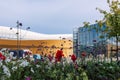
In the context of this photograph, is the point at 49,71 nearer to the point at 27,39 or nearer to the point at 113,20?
the point at 113,20

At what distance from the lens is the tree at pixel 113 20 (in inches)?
895

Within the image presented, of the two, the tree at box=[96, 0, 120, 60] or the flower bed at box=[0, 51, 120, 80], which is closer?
the flower bed at box=[0, 51, 120, 80]

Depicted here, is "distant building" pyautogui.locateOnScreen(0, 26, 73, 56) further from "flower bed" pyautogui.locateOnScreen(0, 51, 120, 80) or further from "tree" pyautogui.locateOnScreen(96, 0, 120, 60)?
"flower bed" pyautogui.locateOnScreen(0, 51, 120, 80)

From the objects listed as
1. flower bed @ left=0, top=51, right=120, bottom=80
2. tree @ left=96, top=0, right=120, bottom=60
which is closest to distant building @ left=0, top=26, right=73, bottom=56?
tree @ left=96, top=0, right=120, bottom=60

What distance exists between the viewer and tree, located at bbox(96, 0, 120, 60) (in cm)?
2273

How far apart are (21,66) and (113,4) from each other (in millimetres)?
17427

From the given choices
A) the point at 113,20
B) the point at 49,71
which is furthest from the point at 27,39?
the point at 49,71

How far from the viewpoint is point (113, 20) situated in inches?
901

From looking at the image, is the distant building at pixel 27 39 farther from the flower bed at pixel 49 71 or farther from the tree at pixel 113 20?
the flower bed at pixel 49 71

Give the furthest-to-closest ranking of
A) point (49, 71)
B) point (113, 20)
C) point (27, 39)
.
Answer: point (27, 39) → point (113, 20) → point (49, 71)

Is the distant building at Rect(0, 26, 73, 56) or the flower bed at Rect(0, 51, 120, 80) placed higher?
the distant building at Rect(0, 26, 73, 56)

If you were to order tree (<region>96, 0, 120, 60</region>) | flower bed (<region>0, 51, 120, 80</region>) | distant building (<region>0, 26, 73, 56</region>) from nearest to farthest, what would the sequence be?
flower bed (<region>0, 51, 120, 80</region>) < tree (<region>96, 0, 120, 60</region>) < distant building (<region>0, 26, 73, 56</region>)

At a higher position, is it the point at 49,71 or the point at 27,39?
the point at 27,39

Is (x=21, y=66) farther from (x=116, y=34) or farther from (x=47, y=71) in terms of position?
(x=116, y=34)
